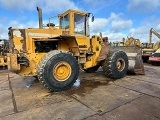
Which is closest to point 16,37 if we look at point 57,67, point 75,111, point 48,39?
point 48,39

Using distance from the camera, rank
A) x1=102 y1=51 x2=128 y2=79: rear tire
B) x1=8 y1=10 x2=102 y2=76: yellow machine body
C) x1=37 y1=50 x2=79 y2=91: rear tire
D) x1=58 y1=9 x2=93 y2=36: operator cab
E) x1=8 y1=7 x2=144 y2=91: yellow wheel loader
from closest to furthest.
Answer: x1=37 y1=50 x2=79 y2=91: rear tire → x1=8 y1=7 x2=144 y2=91: yellow wheel loader → x1=8 y1=10 x2=102 y2=76: yellow machine body → x1=58 y1=9 x2=93 y2=36: operator cab → x1=102 y1=51 x2=128 y2=79: rear tire

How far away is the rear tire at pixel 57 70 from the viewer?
4828mm

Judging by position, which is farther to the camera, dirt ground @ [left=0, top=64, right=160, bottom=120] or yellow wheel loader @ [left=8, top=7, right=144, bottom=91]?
yellow wheel loader @ [left=8, top=7, right=144, bottom=91]

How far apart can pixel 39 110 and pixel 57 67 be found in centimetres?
162

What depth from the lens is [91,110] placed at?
3.69 metres

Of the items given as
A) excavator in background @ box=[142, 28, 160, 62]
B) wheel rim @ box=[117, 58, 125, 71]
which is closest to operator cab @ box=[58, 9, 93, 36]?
wheel rim @ box=[117, 58, 125, 71]

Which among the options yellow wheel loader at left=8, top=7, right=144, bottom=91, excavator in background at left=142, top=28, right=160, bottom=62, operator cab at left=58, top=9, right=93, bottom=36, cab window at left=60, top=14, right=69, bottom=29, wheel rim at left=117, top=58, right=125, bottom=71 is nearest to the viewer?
yellow wheel loader at left=8, top=7, right=144, bottom=91

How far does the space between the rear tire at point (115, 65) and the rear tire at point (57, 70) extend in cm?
172

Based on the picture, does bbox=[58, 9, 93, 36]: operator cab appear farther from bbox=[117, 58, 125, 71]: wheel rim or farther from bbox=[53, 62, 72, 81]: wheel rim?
bbox=[117, 58, 125, 71]: wheel rim

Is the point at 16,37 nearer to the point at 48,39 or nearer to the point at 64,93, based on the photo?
the point at 48,39

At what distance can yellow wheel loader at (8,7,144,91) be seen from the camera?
505 centimetres

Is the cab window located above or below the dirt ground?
above

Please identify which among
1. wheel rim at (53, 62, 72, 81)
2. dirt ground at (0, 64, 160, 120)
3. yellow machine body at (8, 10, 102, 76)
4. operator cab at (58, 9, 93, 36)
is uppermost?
operator cab at (58, 9, 93, 36)

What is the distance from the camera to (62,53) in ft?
17.0
